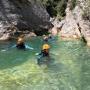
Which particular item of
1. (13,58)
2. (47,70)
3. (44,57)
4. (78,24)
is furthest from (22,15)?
(47,70)

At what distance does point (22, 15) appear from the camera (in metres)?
30.3

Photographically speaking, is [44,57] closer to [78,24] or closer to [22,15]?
[78,24]

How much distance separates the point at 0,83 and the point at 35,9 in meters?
18.9

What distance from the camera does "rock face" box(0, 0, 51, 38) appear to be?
28608 mm

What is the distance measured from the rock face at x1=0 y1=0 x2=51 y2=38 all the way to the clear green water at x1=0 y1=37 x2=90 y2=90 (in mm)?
5349

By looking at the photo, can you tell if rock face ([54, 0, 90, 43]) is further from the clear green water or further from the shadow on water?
the shadow on water

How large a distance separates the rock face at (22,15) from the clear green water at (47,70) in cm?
535

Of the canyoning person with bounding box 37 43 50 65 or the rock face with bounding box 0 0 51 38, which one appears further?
the rock face with bounding box 0 0 51 38

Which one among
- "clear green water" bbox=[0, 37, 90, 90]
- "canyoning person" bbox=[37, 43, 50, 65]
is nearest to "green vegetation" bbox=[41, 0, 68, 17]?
"clear green water" bbox=[0, 37, 90, 90]

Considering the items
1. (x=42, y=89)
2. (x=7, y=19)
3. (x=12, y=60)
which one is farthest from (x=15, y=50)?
(x=42, y=89)

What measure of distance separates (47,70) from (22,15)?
1396 centimetres

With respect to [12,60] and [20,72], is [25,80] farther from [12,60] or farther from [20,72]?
[12,60]

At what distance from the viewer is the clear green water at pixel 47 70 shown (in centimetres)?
1443

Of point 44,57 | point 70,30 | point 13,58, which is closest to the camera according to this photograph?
point 44,57
